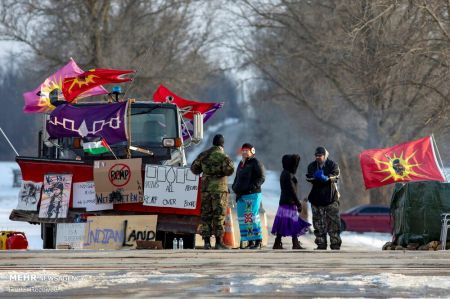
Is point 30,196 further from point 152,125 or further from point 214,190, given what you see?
point 214,190

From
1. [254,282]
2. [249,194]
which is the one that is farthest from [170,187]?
[254,282]

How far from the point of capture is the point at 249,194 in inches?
691

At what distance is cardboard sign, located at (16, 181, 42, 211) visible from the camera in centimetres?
1875

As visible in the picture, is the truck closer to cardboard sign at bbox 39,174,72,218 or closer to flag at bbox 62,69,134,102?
cardboard sign at bbox 39,174,72,218

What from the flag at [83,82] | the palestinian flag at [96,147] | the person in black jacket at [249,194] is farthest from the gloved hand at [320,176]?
the flag at [83,82]

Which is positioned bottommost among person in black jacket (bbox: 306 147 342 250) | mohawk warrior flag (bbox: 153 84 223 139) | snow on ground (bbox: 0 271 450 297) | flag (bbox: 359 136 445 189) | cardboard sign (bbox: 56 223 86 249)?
snow on ground (bbox: 0 271 450 297)

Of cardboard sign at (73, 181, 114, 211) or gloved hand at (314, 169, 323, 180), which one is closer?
gloved hand at (314, 169, 323, 180)

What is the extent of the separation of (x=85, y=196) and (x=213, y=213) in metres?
2.86

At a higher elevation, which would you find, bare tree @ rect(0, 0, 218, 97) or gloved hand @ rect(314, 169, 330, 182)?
bare tree @ rect(0, 0, 218, 97)

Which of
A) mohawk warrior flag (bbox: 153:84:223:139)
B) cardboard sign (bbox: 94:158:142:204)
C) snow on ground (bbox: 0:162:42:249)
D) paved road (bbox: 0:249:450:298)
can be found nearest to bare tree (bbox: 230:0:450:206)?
mohawk warrior flag (bbox: 153:84:223:139)

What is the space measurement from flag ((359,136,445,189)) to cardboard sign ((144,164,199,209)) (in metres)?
3.01

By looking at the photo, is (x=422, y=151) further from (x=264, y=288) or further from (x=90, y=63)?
(x=90, y=63)

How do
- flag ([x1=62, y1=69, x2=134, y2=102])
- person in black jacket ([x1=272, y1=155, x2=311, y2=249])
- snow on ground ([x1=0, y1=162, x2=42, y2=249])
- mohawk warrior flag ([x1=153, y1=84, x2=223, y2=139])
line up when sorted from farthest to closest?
→ 1. snow on ground ([x1=0, y1=162, x2=42, y2=249])
2. flag ([x1=62, y1=69, x2=134, y2=102])
3. mohawk warrior flag ([x1=153, y1=84, x2=223, y2=139])
4. person in black jacket ([x1=272, y1=155, x2=311, y2=249])

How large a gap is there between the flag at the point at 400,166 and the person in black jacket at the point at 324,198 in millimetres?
1222
